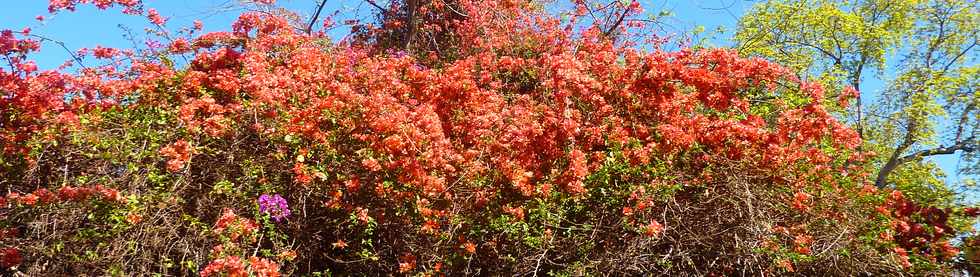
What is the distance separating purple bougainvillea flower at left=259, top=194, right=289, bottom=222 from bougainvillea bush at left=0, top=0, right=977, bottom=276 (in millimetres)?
10

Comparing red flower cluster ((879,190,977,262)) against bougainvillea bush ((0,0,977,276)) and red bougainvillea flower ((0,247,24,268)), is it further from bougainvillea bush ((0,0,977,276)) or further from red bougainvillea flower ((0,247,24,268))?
red bougainvillea flower ((0,247,24,268))

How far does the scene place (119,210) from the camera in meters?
3.15

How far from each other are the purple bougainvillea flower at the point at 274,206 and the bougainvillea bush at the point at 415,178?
0.01m

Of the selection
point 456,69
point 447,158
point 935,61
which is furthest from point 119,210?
point 935,61

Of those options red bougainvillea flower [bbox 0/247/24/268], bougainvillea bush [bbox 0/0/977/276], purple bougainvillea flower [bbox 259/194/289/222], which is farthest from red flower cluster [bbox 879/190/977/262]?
red bougainvillea flower [bbox 0/247/24/268]

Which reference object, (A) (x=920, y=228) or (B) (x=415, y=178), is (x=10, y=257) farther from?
(A) (x=920, y=228)

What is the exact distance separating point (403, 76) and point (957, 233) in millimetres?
4477

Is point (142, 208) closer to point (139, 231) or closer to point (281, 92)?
point (139, 231)

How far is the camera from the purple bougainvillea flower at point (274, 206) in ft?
11.2

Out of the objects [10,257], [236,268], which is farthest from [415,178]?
[10,257]

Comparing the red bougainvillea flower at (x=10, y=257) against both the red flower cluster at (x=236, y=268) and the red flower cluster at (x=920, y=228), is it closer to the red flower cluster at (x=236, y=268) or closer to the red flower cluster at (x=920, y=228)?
the red flower cluster at (x=236, y=268)

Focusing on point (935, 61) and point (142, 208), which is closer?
point (142, 208)

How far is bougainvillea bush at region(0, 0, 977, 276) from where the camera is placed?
3363 mm

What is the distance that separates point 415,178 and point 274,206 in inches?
30.5
